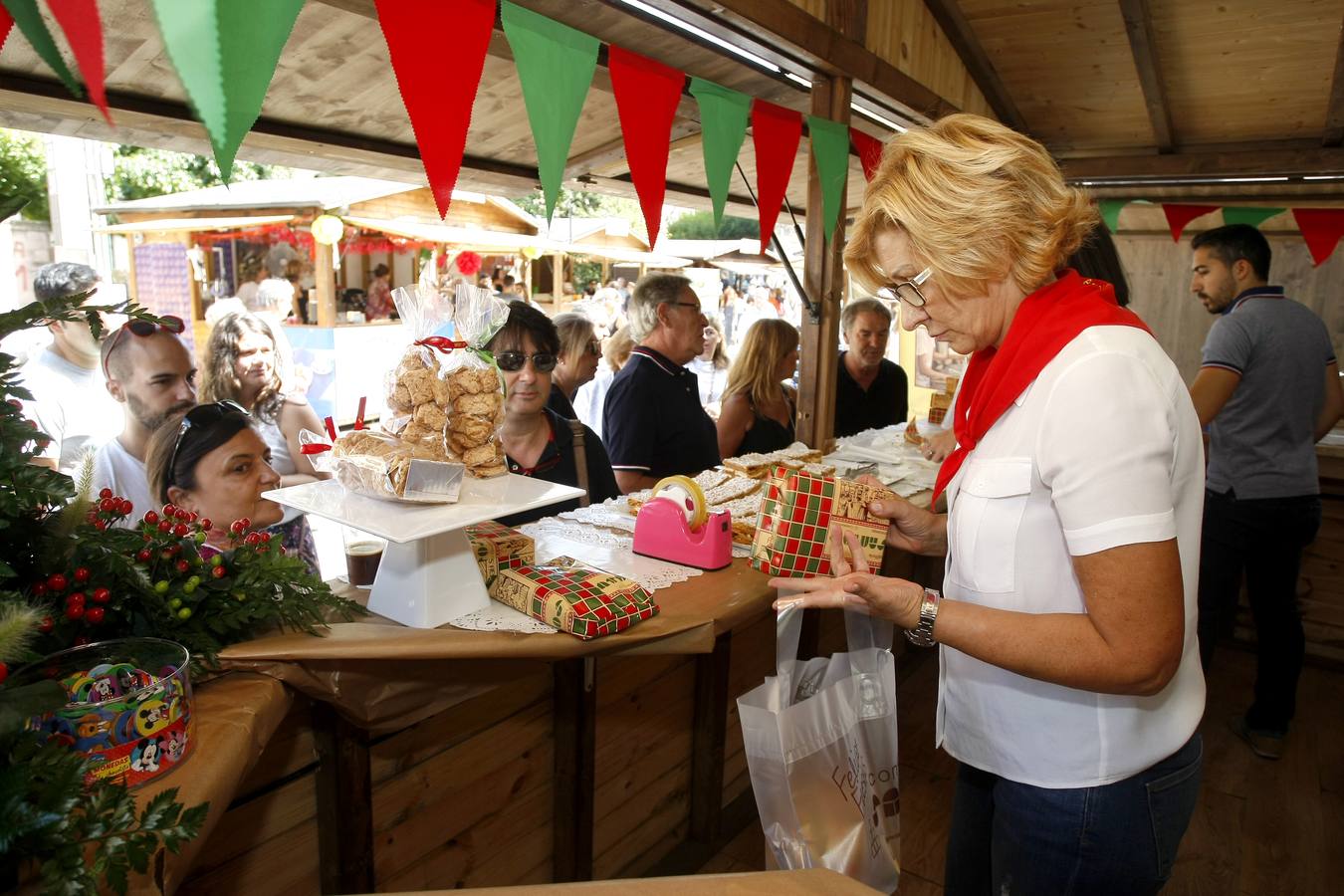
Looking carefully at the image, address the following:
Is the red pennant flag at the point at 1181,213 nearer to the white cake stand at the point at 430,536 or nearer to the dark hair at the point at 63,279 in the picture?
the white cake stand at the point at 430,536

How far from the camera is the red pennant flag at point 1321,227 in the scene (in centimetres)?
480

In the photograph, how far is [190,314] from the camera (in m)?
11.0

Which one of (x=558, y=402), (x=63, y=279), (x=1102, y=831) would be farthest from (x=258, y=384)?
(x=1102, y=831)

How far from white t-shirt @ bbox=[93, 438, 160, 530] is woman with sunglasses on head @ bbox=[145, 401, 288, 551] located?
1.83ft

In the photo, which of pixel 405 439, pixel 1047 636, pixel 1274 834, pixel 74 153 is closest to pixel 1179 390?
pixel 1047 636

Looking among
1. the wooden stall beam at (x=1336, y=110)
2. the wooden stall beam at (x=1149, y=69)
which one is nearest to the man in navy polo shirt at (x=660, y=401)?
the wooden stall beam at (x=1149, y=69)

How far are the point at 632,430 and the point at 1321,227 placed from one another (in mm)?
4466

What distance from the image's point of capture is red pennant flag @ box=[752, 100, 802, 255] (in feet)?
8.61

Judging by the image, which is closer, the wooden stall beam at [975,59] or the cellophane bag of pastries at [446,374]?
the cellophane bag of pastries at [446,374]

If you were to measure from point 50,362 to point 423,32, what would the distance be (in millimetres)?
2198

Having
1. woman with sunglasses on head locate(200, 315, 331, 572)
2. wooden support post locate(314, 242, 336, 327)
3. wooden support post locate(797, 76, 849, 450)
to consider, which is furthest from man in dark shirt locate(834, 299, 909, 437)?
wooden support post locate(314, 242, 336, 327)

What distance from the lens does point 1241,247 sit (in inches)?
127

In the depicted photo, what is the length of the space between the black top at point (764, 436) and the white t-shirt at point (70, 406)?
235 centimetres

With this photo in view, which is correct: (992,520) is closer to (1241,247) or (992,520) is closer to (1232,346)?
(1232,346)
